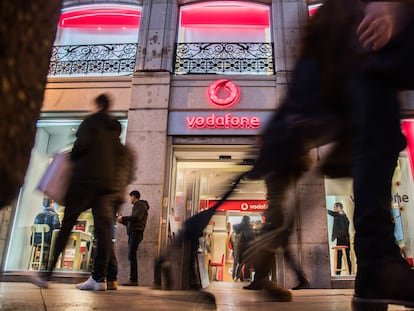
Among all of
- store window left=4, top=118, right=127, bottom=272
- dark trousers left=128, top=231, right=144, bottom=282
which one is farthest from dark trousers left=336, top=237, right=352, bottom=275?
store window left=4, top=118, right=127, bottom=272

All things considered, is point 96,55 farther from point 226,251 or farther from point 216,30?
point 226,251

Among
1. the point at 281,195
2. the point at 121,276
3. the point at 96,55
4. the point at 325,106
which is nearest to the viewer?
the point at 325,106

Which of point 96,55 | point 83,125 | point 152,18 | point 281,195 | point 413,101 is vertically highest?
point 152,18

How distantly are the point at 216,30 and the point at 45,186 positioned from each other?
8.34 meters

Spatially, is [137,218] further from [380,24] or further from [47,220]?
[380,24]

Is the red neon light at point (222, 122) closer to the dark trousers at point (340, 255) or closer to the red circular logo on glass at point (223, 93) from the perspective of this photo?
the red circular logo on glass at point (223, 93)

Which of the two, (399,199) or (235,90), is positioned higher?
(235,90)

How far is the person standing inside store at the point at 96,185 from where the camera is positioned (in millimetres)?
3539

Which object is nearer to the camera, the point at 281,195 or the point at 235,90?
the point at 281,195

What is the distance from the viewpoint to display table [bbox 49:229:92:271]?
8125 millimetres

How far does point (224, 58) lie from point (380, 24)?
862 centimetres

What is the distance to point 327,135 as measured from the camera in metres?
1.69

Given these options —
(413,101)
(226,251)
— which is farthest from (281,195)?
(226,251)

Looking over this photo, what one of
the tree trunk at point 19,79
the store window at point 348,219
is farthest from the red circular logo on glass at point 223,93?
the tree trunk at point 19,79
